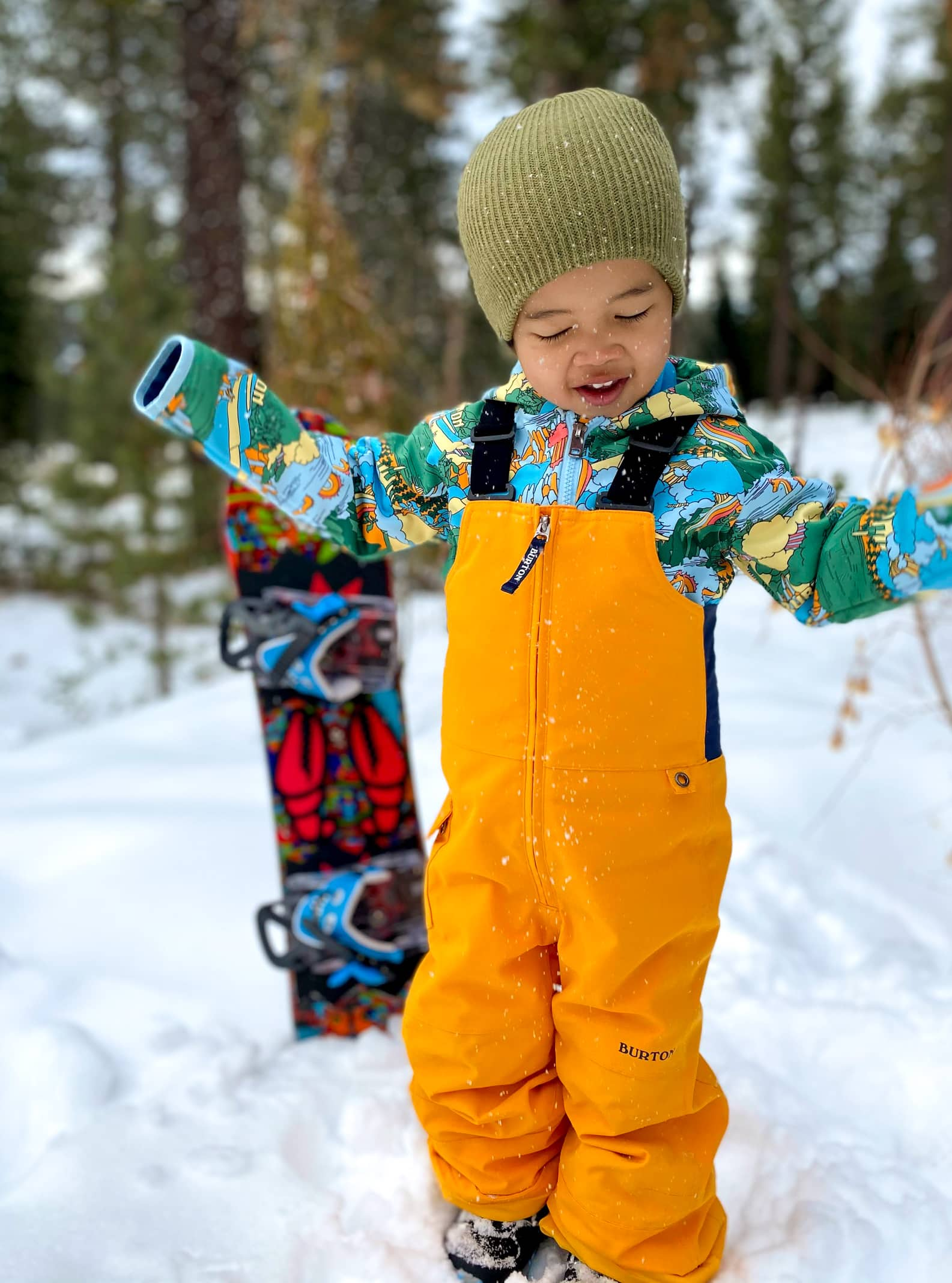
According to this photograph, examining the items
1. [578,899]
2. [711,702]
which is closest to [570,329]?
[711,702]

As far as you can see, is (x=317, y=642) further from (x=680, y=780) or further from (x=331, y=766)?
(x=680, y=780)

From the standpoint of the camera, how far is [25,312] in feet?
31.4

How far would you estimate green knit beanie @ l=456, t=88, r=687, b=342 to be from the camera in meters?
1.12

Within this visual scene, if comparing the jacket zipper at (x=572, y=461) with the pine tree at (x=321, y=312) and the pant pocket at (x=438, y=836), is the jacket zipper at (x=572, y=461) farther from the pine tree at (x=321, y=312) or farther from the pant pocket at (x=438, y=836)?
the pine tree at (x=321, y=312)

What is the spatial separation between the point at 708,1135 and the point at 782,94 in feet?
67.3

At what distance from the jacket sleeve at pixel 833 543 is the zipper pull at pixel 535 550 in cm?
25

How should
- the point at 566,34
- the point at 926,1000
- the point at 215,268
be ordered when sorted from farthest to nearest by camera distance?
the point at 566,34
the point at 215,268
the point at 926,1000

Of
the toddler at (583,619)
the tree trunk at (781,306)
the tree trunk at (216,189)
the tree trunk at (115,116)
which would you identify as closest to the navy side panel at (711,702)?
the toddler at (583,619)

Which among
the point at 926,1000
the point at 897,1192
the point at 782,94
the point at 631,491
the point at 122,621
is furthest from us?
the point at 782,94

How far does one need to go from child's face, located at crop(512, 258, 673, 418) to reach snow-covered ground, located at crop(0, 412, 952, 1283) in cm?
130

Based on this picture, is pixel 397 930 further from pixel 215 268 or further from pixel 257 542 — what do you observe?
pixel 215 268

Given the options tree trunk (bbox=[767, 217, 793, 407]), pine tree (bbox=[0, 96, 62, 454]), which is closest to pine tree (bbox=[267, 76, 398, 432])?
pine tree (bbox=[0, 96, 62, 454])

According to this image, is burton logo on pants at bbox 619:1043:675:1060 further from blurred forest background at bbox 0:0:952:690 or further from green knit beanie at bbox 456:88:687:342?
blurred forest background at bbox 0:0:952:690

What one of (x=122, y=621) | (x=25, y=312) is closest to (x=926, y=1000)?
(x=122, y=621)
